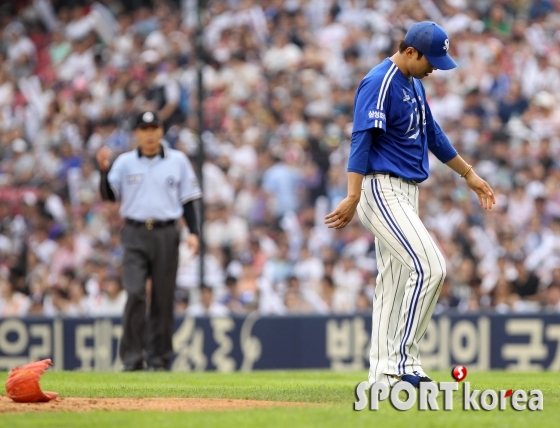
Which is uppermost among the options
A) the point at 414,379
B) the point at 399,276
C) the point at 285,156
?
the point at 285,156

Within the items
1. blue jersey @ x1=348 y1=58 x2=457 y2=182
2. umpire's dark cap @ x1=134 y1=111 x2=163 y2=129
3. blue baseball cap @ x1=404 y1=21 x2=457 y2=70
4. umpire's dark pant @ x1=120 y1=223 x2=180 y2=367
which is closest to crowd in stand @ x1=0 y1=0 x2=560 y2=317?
umpire's dark pant @ x1=120 y1=223 x2=180 y2=367

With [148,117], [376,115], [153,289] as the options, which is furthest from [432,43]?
[153,289]

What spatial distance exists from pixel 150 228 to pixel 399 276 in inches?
141

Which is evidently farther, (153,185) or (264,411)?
(153,185)

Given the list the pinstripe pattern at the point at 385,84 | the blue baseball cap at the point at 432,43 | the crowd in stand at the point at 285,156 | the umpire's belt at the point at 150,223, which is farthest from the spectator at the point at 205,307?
the blue baseball cap at the point at 432,43

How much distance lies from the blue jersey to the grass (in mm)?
1365

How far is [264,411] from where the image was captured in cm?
552

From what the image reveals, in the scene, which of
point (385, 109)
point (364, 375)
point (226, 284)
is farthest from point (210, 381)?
point (226, 284)

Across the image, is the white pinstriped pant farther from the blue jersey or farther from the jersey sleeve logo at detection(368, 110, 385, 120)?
the jersey sleeve logo at detection(368, 110, 385, 120)

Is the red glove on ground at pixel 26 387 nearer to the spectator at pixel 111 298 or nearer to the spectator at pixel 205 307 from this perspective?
the spectator at pixel 205 307

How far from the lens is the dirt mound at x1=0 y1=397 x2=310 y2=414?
5754 millimetres

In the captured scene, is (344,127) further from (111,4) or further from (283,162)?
(111,4)

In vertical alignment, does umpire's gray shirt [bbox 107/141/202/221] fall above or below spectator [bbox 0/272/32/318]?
above

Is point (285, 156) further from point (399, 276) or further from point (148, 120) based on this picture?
point (399, 276)
